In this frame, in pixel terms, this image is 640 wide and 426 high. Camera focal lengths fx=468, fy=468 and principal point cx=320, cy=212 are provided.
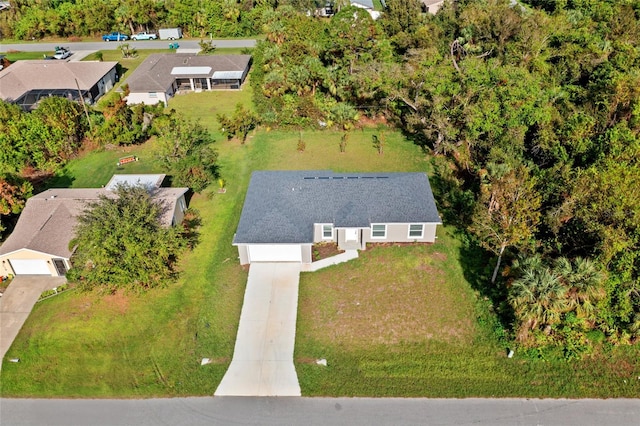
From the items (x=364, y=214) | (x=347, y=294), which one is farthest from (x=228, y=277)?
(x=364, y=214)

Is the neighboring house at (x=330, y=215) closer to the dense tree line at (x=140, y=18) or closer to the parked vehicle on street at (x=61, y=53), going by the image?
the dense tree line at (x=140, y=18)

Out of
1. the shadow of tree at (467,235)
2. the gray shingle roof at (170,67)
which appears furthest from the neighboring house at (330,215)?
the gray shingle roof at (170,67)

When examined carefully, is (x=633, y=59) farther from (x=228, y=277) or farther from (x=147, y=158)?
(x=147, y=158)

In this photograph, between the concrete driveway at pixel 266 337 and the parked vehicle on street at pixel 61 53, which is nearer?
the concrete driveway at pixel 266 337

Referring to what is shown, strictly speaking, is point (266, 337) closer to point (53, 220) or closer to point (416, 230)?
point (416, 230)

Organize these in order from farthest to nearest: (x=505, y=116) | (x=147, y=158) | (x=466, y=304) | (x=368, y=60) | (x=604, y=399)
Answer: (x=368, y=60)
(x=147, y=158)
(x=505, y=116)
(x=466, y=304)
(x=604, y=399)

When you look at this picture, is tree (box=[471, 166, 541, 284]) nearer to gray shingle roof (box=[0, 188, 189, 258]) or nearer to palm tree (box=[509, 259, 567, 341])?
palm tree (box=[509, 259, 567, 341])

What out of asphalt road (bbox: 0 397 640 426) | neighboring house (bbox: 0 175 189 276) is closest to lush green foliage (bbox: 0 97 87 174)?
neighboring house (bbox: 0 175 189 276)
